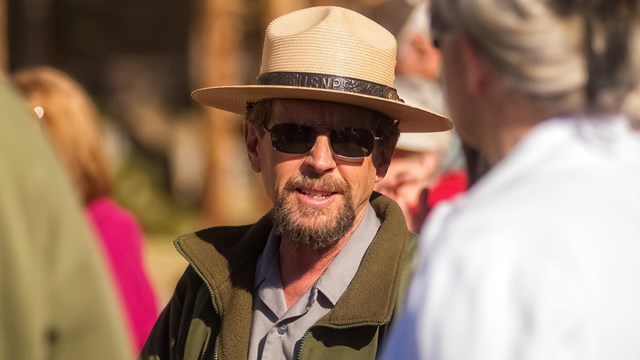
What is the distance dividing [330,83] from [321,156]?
0.20m

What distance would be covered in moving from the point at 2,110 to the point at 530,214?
2.48 feet

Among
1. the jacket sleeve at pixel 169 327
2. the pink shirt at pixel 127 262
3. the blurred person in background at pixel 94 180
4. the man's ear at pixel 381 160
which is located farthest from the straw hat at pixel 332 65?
the pink shirt at pixel 127 262

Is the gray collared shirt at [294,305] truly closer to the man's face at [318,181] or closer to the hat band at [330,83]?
the man's face at [318,181]

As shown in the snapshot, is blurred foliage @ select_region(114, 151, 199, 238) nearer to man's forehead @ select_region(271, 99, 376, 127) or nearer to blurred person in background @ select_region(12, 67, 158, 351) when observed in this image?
blurred person in background @ select_region(12, 67, 158, 351)

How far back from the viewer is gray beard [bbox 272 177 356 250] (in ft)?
10.7

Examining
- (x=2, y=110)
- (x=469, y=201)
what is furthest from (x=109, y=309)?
(x=469, y=201)

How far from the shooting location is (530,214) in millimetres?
1711

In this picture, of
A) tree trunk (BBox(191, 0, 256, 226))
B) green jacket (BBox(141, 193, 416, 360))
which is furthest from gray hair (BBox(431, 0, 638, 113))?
tree trunk (BBox(191, 0, 256, 226))

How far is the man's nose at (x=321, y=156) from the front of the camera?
3.35m

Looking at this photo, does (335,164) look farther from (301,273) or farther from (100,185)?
(100,185)

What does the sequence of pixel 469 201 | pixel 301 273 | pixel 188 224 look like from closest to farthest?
1. pixel 469 201
2. pixel 301 273
3. pixel 188 224

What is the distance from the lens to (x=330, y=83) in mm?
Result: 3318

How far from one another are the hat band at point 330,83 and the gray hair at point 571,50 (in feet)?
4.91

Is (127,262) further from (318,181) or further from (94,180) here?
(318,181)
